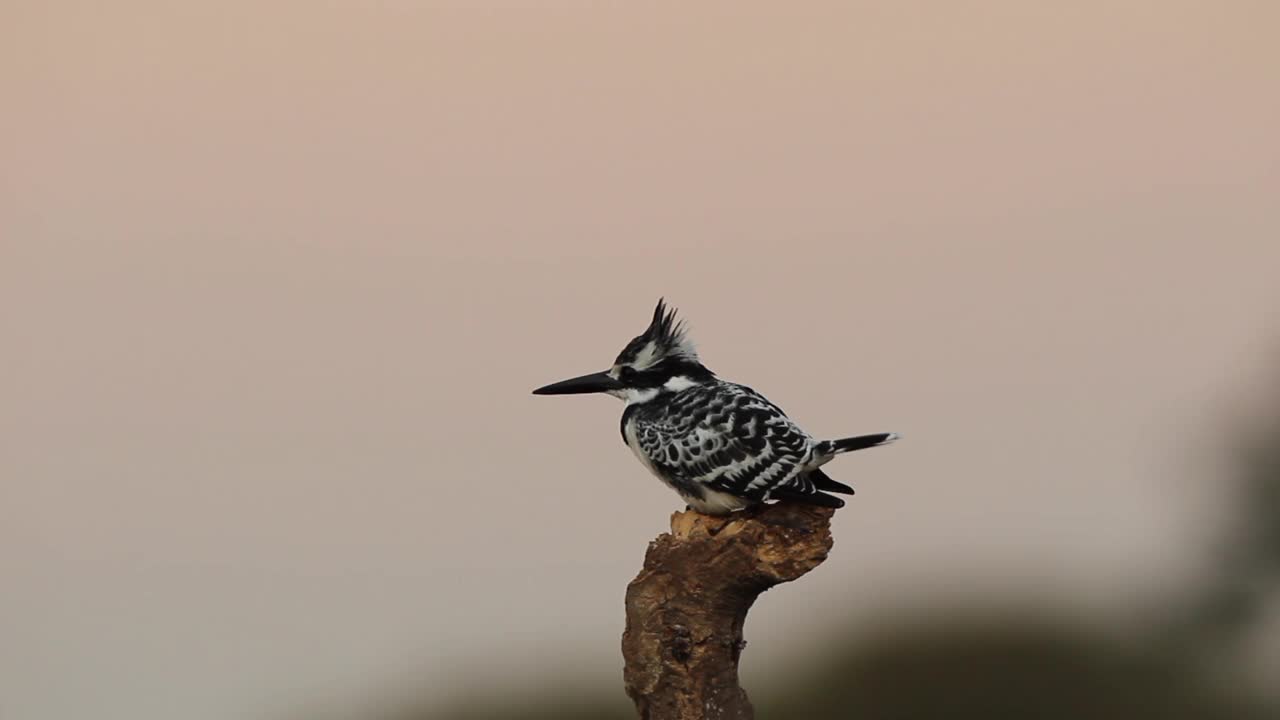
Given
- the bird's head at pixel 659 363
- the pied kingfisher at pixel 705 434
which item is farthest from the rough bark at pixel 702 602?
the bird's head at pixel 659 363

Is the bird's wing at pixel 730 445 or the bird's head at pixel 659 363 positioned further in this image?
the bird's head at pixel 659 363

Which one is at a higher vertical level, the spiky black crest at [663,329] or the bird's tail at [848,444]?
the spiky black crest at [663,329]

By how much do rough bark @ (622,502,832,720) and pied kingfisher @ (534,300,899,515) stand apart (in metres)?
0.07

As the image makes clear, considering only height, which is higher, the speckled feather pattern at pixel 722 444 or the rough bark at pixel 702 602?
the speckled feather pattern at pixel 722 444

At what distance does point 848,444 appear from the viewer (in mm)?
3318

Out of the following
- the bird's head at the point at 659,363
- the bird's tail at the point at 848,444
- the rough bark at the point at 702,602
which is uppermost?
the bird's head at the point at 659,363

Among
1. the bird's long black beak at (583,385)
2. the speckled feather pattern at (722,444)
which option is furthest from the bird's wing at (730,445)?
the bird's long black beak at (583,385)

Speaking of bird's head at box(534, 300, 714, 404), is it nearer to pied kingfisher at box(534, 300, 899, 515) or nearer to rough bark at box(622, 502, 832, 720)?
pied kingfisher at box(534, 300, 899, 515)

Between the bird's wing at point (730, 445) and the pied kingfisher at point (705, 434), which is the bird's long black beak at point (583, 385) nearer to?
the pied kingfisher at point (705, 434)

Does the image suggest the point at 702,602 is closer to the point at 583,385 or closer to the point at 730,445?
the point at 730,445

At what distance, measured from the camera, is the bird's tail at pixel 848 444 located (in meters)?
3.31

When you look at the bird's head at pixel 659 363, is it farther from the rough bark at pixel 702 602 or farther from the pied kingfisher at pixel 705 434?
the rough bark at pixel 702 602

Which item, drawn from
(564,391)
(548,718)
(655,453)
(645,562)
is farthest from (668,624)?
(548,718)

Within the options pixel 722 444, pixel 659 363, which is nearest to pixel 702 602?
pixel 722 444
